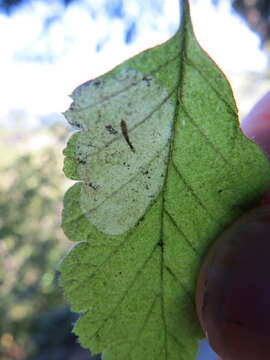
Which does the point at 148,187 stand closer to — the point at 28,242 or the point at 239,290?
the point at 239,290

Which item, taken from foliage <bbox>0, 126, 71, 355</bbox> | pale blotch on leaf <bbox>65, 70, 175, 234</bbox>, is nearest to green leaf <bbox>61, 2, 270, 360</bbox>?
pale blotch on leaf <bbox>65, 70, 175, 234</bbox>

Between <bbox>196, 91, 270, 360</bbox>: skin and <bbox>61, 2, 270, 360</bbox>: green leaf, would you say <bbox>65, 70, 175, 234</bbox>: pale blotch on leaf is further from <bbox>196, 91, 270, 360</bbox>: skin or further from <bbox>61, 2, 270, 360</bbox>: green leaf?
<bbox>196, 91, 270, 360</bbox>: skin

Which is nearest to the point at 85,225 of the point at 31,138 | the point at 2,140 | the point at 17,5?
the point at 17,5

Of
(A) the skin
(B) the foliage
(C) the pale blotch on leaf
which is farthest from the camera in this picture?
(B) the foliage

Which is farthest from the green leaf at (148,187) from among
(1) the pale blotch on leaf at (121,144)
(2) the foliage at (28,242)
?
(2) the foliage at (28,242)

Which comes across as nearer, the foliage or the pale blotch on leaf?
the pale blotch on leaf

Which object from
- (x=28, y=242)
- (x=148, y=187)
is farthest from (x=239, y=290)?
(x=28, y=242)

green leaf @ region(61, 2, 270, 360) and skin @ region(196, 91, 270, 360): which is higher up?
green leaf @ region(61, 2, 270, 360)
